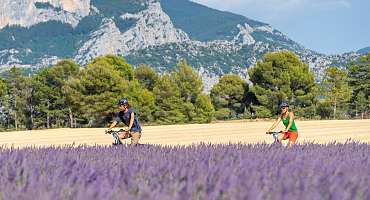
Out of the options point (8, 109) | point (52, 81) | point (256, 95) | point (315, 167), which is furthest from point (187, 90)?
point (315, 167)

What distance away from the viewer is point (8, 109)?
76.9 meters

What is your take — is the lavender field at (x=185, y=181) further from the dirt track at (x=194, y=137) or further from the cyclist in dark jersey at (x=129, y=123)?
the dirt track at (x=194, y=137)

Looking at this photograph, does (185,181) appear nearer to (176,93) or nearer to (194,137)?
(194,137)

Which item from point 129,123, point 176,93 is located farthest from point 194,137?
point 176,93

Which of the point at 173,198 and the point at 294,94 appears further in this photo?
the point at 294,94

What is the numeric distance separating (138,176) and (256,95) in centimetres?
6946

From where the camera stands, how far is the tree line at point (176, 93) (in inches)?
2466

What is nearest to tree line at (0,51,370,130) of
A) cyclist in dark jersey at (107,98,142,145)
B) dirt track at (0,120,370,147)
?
dirt track at (0,120,370,147)

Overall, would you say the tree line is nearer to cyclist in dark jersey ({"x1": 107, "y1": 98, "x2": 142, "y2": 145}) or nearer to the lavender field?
cyclist in dark jersey ({"x1": 107, "y1": 98, "x2": 142, "y2": 145})

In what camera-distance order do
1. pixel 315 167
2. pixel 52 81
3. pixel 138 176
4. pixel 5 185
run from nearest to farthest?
pixel 5 185
pixel 138 176
pixel 315 167
pixel 52 81

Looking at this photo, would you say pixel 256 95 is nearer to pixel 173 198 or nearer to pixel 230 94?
pixel 230 94

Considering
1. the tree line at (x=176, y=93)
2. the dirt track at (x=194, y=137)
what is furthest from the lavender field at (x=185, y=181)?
the tree line at (x=176, y=93)

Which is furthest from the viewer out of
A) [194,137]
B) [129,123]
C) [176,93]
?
[176,93]

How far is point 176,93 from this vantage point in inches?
2589
